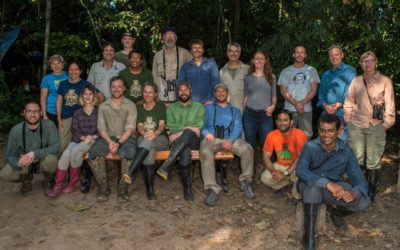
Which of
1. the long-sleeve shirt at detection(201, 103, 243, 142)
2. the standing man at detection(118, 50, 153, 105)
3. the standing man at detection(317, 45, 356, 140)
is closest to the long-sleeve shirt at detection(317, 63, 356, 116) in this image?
the standing man at detection(317, 45, 356, 140)

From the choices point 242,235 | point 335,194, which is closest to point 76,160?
point 242,235

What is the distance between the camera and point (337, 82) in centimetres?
596

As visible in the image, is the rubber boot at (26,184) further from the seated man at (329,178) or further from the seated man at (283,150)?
the seated man at (329,178)

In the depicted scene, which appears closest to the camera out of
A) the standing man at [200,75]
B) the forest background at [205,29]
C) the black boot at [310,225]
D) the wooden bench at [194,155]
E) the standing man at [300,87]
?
the black boot at [310,225]

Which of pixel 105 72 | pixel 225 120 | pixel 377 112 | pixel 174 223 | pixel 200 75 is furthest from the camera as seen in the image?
pixel 105 72

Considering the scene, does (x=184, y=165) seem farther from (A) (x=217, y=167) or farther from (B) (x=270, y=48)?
(B) (x=270, y=48)

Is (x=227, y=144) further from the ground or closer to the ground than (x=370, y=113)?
closer to the ground

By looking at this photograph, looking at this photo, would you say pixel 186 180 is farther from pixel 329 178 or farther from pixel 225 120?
pixel 329 178

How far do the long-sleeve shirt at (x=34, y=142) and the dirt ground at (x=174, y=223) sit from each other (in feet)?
1.96

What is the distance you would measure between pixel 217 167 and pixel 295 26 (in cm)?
264

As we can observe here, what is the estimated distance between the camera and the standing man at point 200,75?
6359mm

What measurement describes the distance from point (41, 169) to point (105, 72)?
1769mm

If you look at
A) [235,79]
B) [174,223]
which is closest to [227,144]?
[235,79]

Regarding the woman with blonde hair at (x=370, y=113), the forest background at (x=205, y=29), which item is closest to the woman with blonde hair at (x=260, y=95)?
the forest background at (x=205, y=29)
